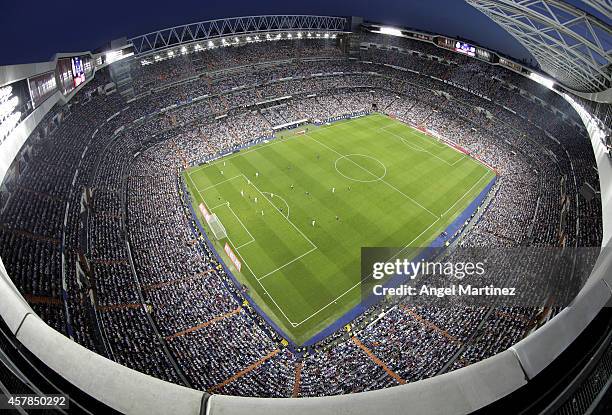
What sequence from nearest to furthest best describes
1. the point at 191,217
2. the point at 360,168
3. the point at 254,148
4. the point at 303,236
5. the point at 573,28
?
1. the point at 573,28
2. the point at 303,236
3. the point at 191,217
4. the point at 360,168
5. the point at 254,148

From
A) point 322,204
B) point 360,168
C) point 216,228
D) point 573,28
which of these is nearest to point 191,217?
point 216,228

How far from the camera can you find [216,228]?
3659 centimetres

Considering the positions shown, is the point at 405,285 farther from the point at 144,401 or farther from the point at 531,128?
the point at 531,128

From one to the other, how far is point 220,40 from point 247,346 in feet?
198

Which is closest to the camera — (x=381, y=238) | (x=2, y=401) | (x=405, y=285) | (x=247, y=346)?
(x=2, y=401)

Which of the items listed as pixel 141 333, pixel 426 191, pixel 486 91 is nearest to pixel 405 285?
pixel 426 191

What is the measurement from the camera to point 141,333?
75.5 feet

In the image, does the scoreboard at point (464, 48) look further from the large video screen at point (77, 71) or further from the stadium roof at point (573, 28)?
the large video screen at point (77, 71)

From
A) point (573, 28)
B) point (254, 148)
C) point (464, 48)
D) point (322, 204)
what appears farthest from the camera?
point (464, 48)

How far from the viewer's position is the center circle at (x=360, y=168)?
157 feet

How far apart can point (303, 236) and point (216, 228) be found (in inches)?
363

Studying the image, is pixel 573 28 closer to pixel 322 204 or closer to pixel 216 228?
pixel 322 204

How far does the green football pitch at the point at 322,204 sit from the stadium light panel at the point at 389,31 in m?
27.2

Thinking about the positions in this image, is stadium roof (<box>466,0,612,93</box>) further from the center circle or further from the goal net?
the goal net
